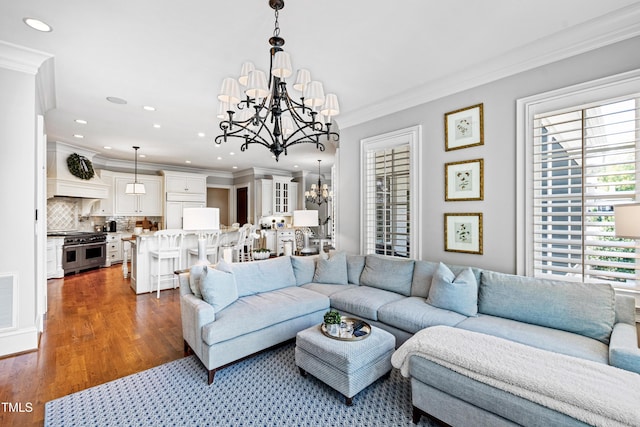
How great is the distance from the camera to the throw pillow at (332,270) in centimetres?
372

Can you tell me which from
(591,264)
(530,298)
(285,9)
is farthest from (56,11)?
(591,264)

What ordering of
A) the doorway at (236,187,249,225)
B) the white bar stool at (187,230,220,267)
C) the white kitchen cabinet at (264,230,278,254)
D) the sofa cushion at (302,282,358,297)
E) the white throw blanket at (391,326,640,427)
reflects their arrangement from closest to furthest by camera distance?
the white throw blanket at (391,326,640,427) → the sofa cushion at (302,282,358,297) → the white bar stool at (187,230,220,267) → the white kitchen cabinet at (264,230,278,254) → the doorway at (236,187,249,225)

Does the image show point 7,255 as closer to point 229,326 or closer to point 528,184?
point 229,326

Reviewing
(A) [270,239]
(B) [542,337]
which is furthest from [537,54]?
(A) [270,239]

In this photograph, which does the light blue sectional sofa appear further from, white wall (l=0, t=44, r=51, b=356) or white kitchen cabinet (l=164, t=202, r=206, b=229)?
white kitchen cabinet (l=164, t=202, r=206, b=229)

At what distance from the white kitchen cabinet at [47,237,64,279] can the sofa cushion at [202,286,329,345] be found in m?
5.26

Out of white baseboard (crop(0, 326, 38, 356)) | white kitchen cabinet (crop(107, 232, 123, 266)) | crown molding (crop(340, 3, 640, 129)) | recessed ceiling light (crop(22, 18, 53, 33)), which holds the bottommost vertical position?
white baseboard (crop(0, 326, 38, 356))

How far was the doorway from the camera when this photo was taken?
9988 mm

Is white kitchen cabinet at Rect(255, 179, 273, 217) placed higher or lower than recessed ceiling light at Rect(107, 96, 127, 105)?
lower

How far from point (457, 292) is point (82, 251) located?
7.46 meters

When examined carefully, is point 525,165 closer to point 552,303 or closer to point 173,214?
point 552,303

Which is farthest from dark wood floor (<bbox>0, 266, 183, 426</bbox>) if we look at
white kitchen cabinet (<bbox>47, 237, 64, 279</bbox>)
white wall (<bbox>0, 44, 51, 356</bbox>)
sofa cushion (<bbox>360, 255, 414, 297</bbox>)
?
sofa cushion (<bbox>360, 255, 414, 297</bbox>)

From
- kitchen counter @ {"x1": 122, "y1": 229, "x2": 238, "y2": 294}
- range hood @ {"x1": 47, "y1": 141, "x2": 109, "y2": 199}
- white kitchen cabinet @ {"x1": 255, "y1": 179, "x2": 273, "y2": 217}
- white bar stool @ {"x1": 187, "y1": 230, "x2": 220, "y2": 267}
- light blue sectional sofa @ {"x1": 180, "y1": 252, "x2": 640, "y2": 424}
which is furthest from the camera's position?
white kitchen cabinet @ {"x1": 255, "y1": 179, "x2": 273, "y2": 217}

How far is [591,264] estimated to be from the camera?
93.9 inches
